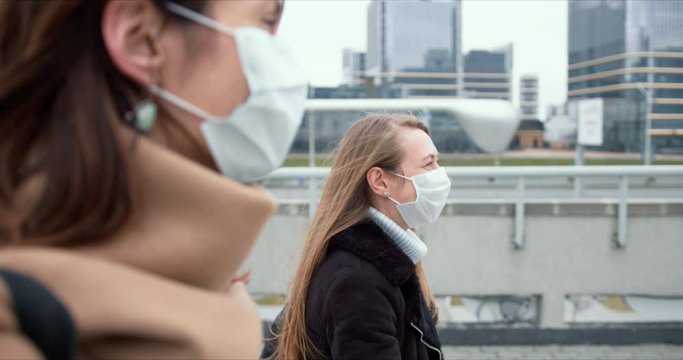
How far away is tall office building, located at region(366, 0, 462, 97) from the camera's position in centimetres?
1460

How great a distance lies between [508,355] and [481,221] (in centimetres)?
146

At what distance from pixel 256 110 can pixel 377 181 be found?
5.26 ft

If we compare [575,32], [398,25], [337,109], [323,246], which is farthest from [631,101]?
[323,246]

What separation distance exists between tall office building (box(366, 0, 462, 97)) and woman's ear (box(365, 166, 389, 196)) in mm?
10790

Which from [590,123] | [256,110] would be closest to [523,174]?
[256,110]

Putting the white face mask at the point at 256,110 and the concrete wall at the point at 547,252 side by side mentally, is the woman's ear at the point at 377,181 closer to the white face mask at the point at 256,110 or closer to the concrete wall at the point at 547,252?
the white face mask at the point at 256,110

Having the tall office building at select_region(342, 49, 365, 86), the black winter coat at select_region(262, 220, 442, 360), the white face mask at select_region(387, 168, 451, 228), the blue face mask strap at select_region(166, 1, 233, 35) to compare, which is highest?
the tall office building at select_region(342, 49, 365, 86)

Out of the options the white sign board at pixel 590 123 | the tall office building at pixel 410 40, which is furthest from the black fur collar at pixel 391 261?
the white sign board at pixel 590 123

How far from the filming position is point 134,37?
0.93m

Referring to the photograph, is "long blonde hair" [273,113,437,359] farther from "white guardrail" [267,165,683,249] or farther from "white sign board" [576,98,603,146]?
"white sign board" [576,98,603,146]

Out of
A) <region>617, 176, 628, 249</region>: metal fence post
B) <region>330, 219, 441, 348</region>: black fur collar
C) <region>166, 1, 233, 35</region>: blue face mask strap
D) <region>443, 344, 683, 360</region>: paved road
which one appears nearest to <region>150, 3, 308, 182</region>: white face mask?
<region>166, 1, 233, 35</region>: blue face mask strap

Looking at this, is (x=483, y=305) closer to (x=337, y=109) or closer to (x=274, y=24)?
(x=337, y=109)

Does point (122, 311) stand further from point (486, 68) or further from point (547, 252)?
point (486, 68)

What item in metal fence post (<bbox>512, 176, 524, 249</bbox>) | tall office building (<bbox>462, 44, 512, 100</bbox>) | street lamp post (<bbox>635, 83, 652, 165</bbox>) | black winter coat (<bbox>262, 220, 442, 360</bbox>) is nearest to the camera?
black winter coat (<bbox>262, 220, 442, 360</bbox>)
